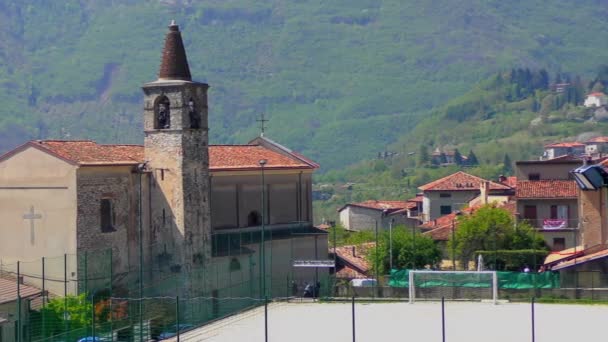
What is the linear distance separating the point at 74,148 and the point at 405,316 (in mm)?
14339

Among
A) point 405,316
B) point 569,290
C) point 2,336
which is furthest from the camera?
point 569,290

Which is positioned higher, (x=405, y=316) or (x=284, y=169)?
(x=284, y=169)

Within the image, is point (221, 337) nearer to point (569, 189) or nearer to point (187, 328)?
point (187, 328)

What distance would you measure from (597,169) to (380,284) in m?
12.2

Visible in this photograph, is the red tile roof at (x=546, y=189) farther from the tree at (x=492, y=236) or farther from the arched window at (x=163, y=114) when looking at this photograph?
the arched window at (x=163, y=114)

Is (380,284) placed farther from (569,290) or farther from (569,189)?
(569,189)

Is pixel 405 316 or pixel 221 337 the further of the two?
pixel 405 316

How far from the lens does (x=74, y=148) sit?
5619 cm

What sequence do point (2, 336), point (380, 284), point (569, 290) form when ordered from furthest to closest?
point (380, 284)
point (569, 290)
point (2, 336)

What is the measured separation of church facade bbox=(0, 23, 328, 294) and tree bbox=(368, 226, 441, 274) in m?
5.68

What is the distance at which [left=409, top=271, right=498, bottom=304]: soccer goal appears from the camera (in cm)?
6178

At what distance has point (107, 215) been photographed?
184 ft

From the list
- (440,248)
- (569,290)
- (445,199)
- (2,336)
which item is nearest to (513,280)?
(569,290)

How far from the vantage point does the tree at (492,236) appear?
76.2 metres
